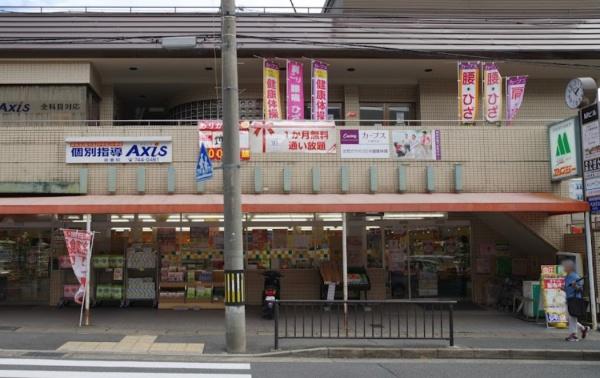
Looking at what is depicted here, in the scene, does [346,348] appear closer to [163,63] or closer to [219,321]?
[219,321]

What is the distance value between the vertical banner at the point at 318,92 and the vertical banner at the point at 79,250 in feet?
22.3

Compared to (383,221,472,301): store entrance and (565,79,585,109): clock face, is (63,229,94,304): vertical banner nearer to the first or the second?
(383,221,472,301): store entrance

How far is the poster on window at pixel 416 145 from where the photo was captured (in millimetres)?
15156

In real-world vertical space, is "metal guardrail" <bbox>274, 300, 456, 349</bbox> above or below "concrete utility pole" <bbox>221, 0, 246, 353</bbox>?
below

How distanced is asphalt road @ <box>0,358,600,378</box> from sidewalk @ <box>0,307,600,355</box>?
0.74 metres

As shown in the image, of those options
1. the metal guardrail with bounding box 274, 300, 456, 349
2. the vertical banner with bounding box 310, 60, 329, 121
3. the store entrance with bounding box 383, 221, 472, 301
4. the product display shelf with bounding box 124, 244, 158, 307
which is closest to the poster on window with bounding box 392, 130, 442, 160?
the vertical banner with bounding box 310, 60, 329, 121

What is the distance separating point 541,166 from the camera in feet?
50.2

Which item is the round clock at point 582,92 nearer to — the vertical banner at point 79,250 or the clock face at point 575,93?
the clock face at point 575,93

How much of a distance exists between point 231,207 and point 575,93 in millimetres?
8781

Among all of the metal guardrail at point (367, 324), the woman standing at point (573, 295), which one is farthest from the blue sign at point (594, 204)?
the metal guardrail at point (367, 324)

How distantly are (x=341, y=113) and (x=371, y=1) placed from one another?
13.8 feet

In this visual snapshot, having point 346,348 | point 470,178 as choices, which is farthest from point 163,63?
point 346,348

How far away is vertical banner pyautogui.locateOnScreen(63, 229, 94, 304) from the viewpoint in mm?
12805

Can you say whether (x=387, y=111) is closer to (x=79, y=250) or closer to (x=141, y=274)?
(x=141, y=274)
